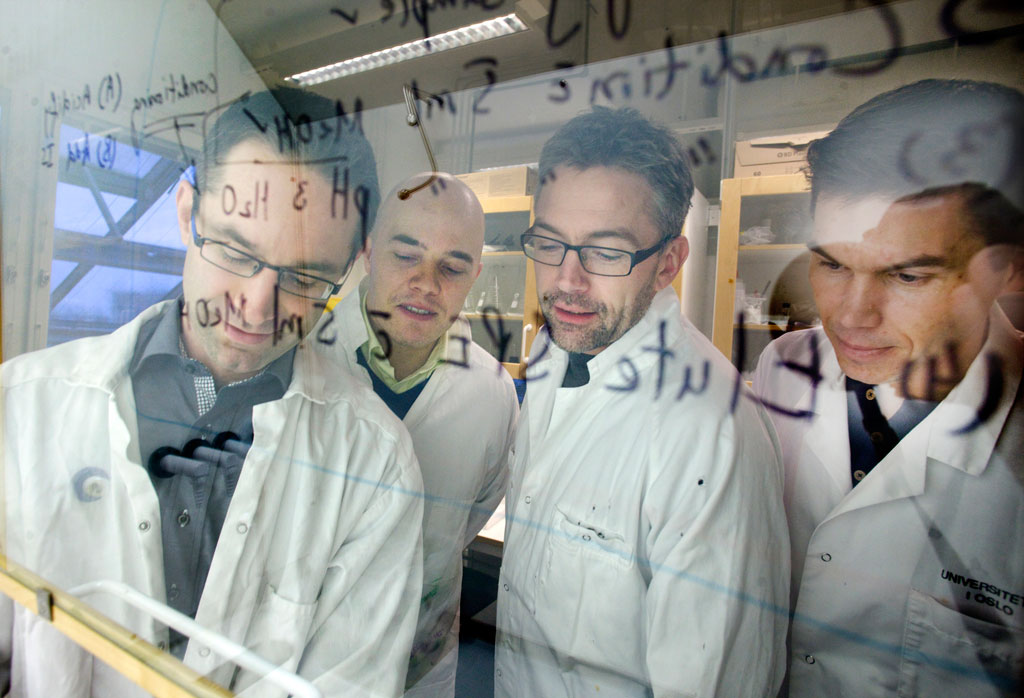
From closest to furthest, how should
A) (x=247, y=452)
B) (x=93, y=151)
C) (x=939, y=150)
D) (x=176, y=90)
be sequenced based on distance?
(x=939, y=150), (x=247, y=452), (x=176, y=90), (x=93, y=151)

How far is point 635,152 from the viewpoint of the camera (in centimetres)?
51

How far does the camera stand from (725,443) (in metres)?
0.46

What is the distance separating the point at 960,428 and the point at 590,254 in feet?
1.09

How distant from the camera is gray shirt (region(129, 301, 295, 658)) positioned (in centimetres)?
81

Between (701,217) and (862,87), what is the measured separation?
15 centimetres

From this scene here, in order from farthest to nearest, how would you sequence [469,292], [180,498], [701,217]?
[180,498]
[469,292]
[701,217]

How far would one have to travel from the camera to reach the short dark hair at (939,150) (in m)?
0.36

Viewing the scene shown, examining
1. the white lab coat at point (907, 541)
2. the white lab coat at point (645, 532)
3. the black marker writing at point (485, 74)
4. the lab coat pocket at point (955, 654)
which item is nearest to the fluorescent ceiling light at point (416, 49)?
the black marker writing at point (485, 74)

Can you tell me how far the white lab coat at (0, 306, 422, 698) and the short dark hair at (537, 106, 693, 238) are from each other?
433mm

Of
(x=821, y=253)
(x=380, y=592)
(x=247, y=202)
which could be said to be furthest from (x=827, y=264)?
(x=247, y=202)

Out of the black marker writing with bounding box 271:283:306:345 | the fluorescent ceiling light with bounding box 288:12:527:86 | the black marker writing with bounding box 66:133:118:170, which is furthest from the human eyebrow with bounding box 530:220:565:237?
the black marker writing with bounding box 66:133:118:170

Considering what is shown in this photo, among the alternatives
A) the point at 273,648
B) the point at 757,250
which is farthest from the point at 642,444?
the point at 273,648

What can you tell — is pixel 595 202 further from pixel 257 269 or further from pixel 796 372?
pixel 257 269

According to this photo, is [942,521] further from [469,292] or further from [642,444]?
[469,292]
